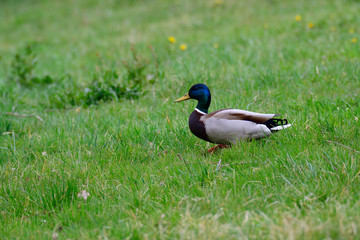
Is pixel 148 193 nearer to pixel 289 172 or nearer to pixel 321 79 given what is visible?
pixel 289 172

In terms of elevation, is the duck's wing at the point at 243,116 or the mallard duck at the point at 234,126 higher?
the duck's wing at the point at 243,116

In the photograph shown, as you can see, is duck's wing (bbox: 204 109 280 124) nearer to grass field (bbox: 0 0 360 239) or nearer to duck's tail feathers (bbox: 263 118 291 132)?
duck's tail feathers (bbox: 263 118 291 132)

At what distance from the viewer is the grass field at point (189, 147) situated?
269cm

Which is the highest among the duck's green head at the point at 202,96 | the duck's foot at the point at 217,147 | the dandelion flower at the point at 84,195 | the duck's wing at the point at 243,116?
the duck's green head at the point at 202,96

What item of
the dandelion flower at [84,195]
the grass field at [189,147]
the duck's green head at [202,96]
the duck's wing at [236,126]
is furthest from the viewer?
the duck's green head at [202,96]

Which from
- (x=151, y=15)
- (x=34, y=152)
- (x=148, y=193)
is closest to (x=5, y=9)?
(x=151, y=15)

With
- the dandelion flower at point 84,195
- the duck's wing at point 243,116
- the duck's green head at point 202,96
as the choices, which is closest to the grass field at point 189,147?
the dandelion flower at point 84,195

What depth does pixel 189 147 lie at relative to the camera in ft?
13.0

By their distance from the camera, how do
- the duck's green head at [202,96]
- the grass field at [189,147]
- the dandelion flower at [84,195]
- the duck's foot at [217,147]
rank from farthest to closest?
the duck's green head at [202,96], the duck's foot at [217,147], the dandelion flower at [84,195], the grass field at [189,147]

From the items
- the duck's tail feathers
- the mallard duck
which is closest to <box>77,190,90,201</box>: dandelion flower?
the mallard duck

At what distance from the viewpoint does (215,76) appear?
591 cm

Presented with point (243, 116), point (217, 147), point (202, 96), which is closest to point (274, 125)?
point (243, 116)

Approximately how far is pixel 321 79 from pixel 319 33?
272cm

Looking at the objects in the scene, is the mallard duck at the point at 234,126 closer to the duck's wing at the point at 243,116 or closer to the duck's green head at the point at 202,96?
the duck's wing at the point at 243,116
